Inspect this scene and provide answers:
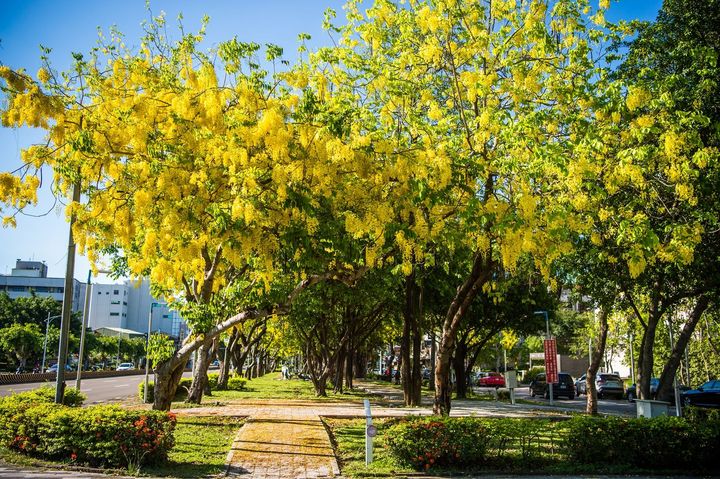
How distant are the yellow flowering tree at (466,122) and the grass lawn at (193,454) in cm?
419

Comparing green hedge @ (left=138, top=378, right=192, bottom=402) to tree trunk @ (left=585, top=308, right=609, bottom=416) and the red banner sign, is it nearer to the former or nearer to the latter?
tree trunk @ (left=585, top=308, right=609, bottom=416)

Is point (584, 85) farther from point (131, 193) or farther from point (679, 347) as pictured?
point (679, 347)

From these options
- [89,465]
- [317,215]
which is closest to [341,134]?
[317,215]

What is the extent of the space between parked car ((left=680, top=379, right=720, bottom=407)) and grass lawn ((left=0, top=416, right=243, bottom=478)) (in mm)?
19791

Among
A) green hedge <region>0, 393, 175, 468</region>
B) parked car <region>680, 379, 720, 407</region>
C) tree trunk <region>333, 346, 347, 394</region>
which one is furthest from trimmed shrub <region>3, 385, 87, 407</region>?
parked car <region>680, 379, 720, 407</region>

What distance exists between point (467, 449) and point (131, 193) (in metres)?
6.53

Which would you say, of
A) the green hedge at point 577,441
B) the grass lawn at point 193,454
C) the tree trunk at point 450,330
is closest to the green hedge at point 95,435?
the grass lawn at point 193,454

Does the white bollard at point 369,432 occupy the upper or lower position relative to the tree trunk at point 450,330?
lower

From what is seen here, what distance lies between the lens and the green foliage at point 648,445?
955 cm

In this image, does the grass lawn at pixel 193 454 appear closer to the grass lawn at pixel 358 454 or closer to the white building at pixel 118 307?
the grass lawn at pixel 358 454

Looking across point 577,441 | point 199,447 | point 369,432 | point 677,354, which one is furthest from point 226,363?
point 577,441

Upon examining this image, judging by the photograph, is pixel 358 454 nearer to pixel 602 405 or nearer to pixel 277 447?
pixel 277 447

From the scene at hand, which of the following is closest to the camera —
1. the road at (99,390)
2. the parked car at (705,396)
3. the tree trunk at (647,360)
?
the tree trunk at (647,360)

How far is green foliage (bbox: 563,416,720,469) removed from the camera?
9.55 metres
